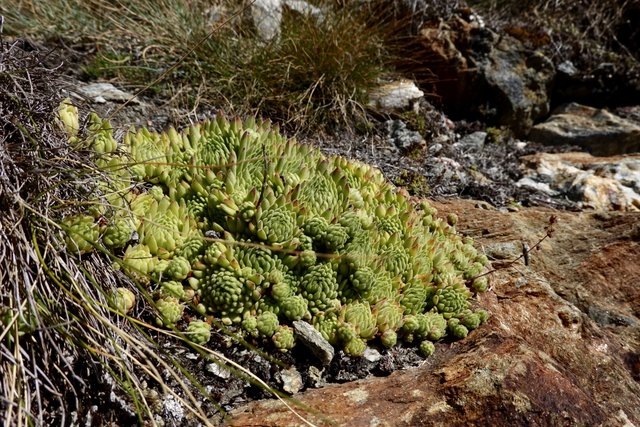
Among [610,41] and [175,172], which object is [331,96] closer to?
[175,172]

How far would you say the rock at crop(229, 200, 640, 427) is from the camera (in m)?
2.30

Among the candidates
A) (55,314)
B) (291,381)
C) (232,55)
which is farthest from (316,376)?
(232,55)

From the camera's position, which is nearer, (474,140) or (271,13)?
(474,140)

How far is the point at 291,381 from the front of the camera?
251 centimetres

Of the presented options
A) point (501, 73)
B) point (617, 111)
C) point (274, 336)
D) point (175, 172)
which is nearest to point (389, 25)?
point (501, 73)

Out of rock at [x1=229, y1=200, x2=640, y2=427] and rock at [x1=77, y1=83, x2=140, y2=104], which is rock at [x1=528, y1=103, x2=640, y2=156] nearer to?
rock at [x1=229, y1=200, x2=640, y2=427]

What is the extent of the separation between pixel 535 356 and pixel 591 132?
14.7ft

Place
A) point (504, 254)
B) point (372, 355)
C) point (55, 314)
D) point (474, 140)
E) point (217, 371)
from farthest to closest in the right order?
point (474, 140) < point (504, 254) < point (372, 355) < point (217, 371) < point (55, 314)

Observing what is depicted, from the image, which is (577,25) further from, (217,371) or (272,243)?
(217,371)

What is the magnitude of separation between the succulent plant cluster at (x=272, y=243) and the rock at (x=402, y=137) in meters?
1.74

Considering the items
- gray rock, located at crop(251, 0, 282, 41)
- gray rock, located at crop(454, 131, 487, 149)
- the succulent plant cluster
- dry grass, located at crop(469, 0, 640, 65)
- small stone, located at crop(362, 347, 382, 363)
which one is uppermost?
dry grass, located at crop(469, 0, 640, 65)

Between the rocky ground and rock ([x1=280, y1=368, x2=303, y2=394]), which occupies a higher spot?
the rocky ground

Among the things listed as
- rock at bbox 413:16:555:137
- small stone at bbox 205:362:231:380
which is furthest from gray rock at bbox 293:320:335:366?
rock at bbox 413:16:555:137

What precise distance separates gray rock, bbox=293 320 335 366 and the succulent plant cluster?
0.05 meters
